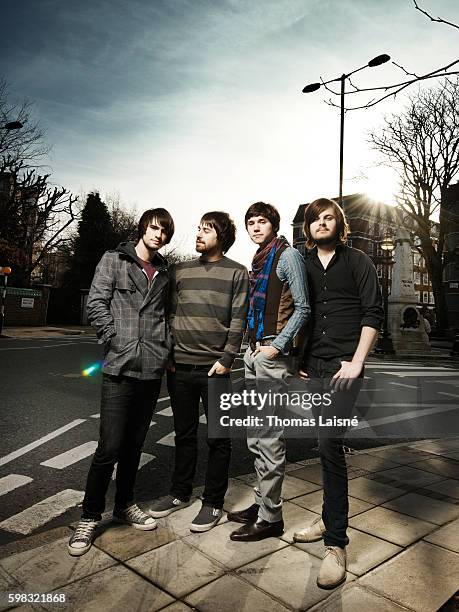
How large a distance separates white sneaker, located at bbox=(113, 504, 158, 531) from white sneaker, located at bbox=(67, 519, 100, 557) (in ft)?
0.72

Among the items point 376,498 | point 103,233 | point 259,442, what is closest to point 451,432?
point 376,498

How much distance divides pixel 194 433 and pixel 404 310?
61.6 ft

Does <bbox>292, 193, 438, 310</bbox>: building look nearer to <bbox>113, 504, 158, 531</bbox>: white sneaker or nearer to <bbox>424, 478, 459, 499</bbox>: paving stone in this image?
<bbox>424, 478, 459, 499</bbox>: paving stone

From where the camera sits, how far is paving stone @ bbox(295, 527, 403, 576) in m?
2.54

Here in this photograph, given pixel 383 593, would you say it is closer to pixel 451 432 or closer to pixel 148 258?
pixel 148 258

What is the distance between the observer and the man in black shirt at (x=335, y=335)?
2.52 metres

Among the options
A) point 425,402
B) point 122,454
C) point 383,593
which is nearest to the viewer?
point 383,593

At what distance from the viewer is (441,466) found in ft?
14.8

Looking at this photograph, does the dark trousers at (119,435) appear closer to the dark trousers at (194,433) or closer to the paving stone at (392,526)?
the dark trousers at (194,433)

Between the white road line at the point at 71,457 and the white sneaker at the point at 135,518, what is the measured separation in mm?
1539

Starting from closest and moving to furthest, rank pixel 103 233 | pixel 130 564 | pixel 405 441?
1. pixel 130 564
2. pixel 405 441
3. pixel 103 233

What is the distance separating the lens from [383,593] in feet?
7.43

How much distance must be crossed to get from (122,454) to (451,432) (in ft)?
16.5

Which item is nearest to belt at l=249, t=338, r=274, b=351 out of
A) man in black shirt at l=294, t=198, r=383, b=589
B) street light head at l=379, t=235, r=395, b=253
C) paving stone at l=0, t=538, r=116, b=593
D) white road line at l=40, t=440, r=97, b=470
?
man in black shirt at l=294, t=198, r=383, b=589
